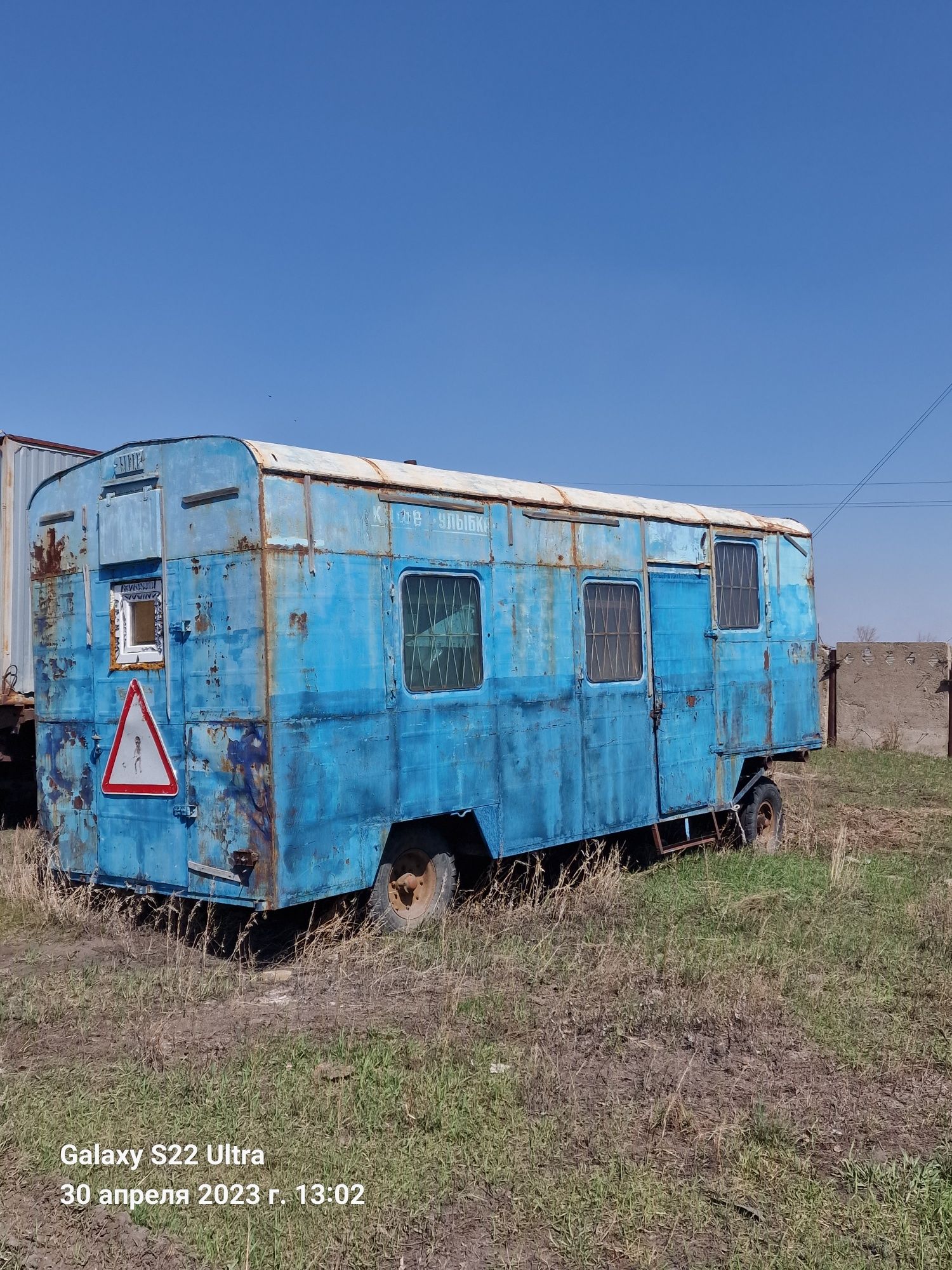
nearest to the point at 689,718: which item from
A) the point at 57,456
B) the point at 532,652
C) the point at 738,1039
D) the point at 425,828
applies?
the point at 532,652

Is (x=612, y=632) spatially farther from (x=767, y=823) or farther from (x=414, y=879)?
(x=767, y=823)

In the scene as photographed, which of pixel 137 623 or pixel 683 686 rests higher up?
pixel 137 623

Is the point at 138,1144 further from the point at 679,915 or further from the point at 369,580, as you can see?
the point at 679,915

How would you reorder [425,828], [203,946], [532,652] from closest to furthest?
[203,946], [425,828], [532,652]

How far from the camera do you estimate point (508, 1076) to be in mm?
4723

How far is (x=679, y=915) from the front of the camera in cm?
766

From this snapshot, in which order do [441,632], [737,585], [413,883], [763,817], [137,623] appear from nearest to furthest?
[137,623] → [441,632] → [413,883] → [737,585] → [763,817]

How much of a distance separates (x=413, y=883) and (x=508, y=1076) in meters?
2.76

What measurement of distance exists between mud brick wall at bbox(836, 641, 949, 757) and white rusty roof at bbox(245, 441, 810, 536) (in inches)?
373

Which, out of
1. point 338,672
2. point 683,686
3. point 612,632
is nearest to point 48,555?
point 338,672

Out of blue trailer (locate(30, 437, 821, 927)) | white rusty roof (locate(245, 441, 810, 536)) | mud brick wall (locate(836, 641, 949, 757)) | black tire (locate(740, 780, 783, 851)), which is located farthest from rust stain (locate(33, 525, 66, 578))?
mud brick wall (locate(836, 641, 949, 757))

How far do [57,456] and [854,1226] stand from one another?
10027mm

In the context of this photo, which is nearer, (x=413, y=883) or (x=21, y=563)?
(x=413, y=883)

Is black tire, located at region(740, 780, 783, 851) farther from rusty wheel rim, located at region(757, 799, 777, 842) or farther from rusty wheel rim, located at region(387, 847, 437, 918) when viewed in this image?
rusty wheel rim, located at region(387, 847, 437, 918)
